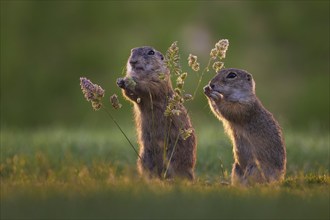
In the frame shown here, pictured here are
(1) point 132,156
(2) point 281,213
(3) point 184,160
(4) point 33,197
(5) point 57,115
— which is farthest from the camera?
(5) point 57,115

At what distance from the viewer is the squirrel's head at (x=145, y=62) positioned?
9953 mm

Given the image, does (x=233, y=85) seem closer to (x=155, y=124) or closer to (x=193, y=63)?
(x=155, y=124)

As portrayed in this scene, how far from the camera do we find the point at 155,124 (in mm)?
9594

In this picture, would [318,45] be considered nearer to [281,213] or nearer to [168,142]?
[168,142]

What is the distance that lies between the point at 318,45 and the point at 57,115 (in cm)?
895

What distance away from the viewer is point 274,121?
980 cm

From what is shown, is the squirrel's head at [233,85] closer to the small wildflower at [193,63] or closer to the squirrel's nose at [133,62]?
the squirrel's nose at [133,62]

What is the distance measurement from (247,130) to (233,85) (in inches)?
28.9

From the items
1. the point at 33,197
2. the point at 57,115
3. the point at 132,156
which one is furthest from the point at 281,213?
the point at 57,115

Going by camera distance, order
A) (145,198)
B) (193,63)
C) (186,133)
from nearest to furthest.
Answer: (145,198) < (193,63) < (186,133)

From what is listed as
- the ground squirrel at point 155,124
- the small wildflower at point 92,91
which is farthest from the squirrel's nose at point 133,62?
the small wildflower at point 92,91

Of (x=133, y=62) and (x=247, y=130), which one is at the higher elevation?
(x=133, y=62)

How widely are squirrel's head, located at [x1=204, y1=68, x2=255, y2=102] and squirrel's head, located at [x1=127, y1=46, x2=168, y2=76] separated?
0.72 meters

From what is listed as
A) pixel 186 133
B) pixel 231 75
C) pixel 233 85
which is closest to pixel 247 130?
pixel 233 85
